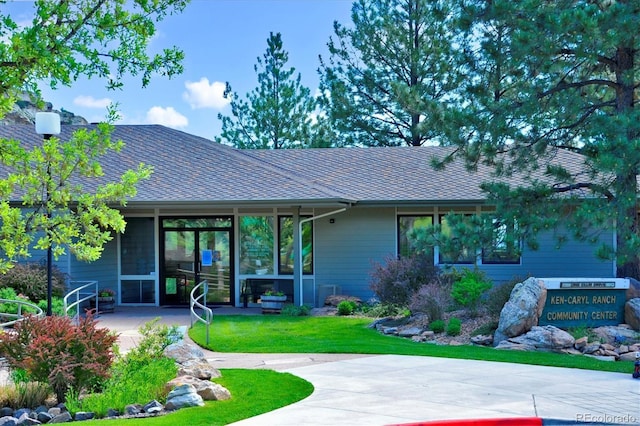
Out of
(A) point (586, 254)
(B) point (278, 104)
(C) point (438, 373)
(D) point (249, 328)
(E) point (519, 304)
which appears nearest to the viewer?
(C) point (438, 373)

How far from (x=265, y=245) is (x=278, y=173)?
2.09m

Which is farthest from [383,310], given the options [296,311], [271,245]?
[271,245]

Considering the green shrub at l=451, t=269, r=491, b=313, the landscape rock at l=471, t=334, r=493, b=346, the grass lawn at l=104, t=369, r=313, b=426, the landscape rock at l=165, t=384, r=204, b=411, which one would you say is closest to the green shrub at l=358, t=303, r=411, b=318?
the green shrub at l=451, t=269, r=491, b=313

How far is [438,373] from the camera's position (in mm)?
10555

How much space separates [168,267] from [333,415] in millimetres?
13682

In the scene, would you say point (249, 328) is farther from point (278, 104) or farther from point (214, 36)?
point (278, 104)

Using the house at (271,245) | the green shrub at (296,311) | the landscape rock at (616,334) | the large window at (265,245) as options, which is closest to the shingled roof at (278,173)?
the house at (271,245)

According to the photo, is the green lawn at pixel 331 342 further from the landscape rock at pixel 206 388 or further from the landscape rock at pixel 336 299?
the landscape rock at pixel 206 388

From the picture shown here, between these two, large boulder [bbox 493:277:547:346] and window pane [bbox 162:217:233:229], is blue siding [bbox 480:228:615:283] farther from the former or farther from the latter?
window pane [bbox 162:217:233:229]

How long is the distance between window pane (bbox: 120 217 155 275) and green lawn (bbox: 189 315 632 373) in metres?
4.07

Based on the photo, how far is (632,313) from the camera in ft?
46.8

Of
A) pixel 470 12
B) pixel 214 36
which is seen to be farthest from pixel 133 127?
pixel 470 12

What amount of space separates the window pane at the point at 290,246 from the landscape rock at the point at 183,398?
11.8m

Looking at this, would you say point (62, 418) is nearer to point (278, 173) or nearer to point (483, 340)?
point (483, 340)
